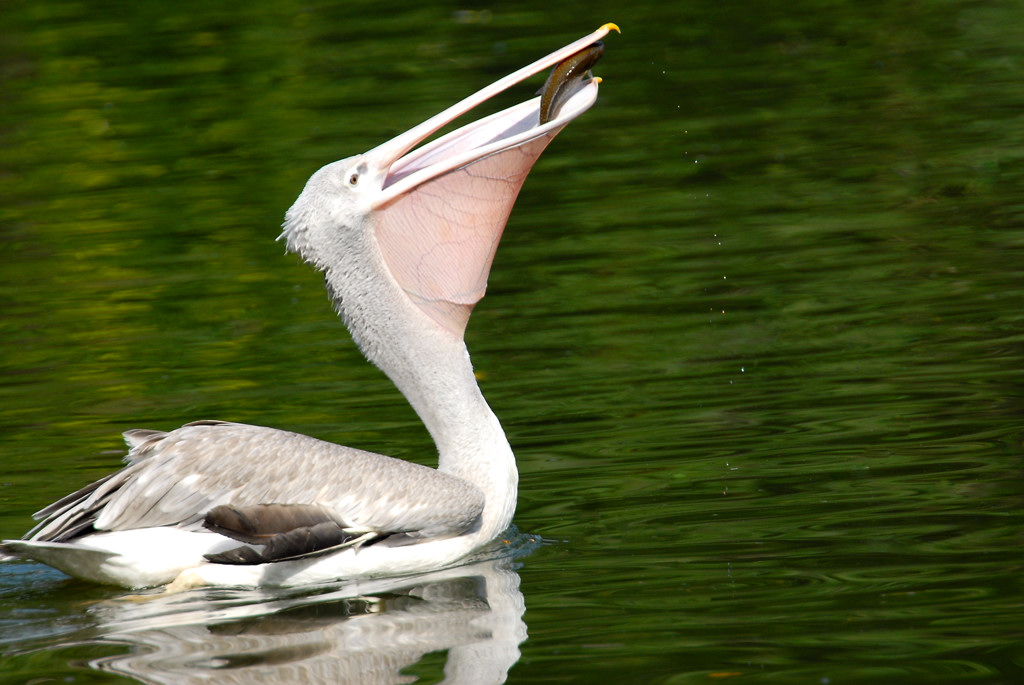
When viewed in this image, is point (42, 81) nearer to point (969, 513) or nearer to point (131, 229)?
point (131, 229)

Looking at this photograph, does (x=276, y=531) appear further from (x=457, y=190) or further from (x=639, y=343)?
(x=639, y=343)

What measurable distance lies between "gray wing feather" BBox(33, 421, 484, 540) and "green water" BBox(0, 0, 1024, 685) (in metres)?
0.22

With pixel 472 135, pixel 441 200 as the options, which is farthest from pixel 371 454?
pixel 472 135

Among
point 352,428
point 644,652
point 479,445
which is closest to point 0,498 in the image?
point 352,428

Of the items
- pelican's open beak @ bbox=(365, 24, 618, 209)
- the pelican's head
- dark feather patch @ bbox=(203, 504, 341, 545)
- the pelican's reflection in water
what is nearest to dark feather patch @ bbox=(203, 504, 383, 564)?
dark feather patch @ bbox=(203, 504, 341, 545)

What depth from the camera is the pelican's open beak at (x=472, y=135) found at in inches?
185

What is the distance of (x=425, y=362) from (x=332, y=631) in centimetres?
108

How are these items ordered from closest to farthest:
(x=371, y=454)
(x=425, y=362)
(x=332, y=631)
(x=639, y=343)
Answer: (x=332, y=631)
(x=371, y=454)
(x=425, y=362)
(x=639, y=343)

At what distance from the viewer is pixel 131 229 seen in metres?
9.89

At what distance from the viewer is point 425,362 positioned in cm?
491

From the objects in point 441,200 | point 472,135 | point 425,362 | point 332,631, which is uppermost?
point 472,135

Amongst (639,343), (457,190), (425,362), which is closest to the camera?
(457,190)

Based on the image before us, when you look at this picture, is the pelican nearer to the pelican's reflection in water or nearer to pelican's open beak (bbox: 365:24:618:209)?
pelican's open beak (bbox: 365:24:618:209)

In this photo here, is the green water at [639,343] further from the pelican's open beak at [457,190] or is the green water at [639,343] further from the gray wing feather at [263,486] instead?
the pelican's open beak at [457,190]
